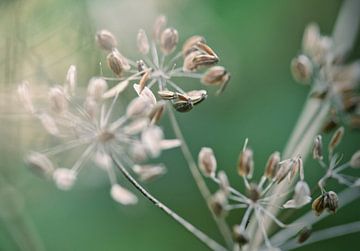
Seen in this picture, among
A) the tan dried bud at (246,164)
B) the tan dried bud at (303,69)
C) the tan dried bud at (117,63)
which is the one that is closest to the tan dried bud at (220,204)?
the tan dried bud at (246,164)

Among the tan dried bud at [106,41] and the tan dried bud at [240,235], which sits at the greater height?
the tan dried bud at [106,41]

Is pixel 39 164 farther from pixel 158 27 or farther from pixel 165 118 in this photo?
pixel 165 118

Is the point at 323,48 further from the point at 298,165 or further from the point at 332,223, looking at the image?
the point at 332,223

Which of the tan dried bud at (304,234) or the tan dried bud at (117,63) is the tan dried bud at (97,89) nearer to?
the tan dried bud at (117,63)

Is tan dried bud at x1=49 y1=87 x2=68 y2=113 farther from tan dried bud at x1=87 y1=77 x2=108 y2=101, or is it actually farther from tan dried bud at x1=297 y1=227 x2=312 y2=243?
tan dried bud at x1=297 y1=227 x2=312 y2=243

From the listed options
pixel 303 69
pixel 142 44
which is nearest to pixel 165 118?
pixel 303 69

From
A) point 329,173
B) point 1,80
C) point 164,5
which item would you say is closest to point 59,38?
point 1,80
